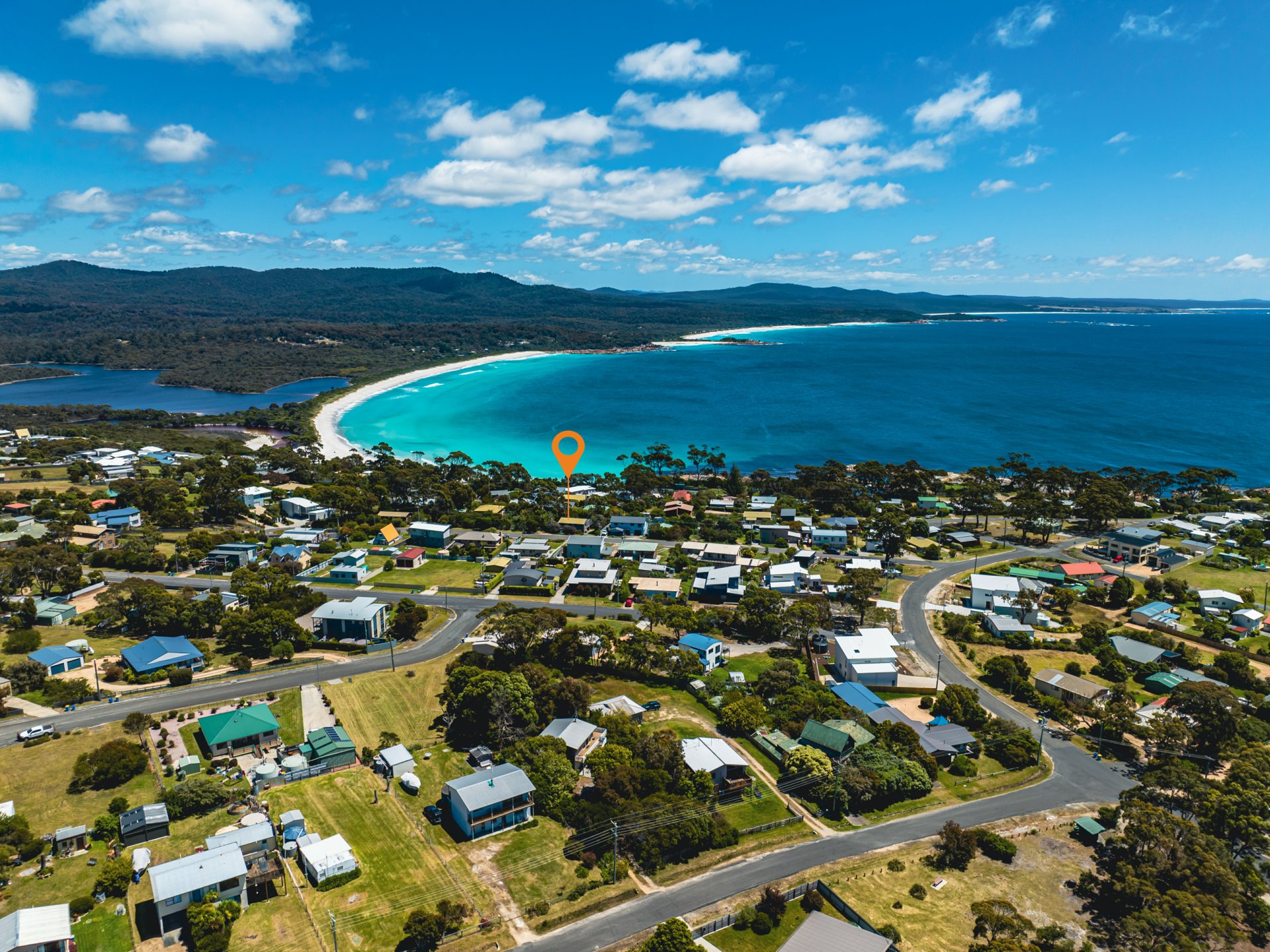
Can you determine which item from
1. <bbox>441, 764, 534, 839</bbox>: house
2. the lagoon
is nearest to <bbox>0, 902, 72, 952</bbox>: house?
<bbox>441, 764, 534, 839</bbox>: house

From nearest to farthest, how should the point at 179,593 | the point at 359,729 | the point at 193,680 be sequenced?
the point at 359,729 → the point at 193,680 → the point at 179,593

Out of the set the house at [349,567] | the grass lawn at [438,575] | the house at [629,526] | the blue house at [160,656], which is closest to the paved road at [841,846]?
the blue house at [160,656]

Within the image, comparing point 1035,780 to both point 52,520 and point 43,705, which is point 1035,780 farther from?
point 52,520

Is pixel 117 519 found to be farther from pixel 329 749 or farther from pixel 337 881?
pixel 337 881

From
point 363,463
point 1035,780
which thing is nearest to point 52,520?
point 363,463

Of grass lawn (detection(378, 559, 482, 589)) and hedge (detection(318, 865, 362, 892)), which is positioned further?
grass lawn (detection(378, 559, 482, 589))

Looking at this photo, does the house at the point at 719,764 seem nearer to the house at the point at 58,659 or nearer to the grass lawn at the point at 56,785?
the grass lawn at the point at 56,785

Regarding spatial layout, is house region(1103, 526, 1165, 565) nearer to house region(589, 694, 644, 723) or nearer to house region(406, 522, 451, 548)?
house region(589, 694, 644, 723)
